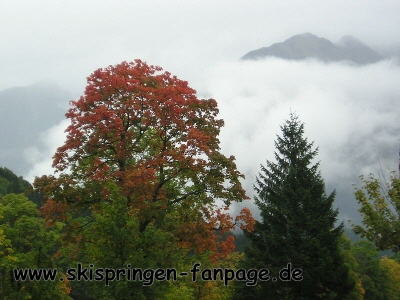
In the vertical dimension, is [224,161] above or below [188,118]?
below

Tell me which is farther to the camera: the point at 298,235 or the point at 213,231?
the point at 298,235

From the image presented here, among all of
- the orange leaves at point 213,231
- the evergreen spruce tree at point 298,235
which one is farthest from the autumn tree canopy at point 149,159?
the evergreen spruce tree at point 298,235

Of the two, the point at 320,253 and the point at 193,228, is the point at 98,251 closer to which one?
the point at 193,228

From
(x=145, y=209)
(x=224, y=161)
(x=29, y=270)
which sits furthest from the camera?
(x=29, y=270)

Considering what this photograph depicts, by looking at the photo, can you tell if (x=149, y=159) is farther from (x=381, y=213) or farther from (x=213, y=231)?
(x=381, y=213)

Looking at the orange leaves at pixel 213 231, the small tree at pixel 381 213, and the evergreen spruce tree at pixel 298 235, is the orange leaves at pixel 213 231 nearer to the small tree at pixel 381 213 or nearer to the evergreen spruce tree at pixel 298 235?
the evergreen spruce tree at pixel 298 235

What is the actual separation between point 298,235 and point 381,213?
24.8 ft

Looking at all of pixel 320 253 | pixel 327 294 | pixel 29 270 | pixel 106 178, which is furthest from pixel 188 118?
pixel 29 270

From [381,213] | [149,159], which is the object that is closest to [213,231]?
[149,159]

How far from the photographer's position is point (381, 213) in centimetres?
1474

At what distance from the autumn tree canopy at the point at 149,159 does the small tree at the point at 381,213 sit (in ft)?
18.6

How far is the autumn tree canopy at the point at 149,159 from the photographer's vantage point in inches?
733

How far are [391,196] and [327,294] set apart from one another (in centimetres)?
804

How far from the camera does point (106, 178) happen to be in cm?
1862
